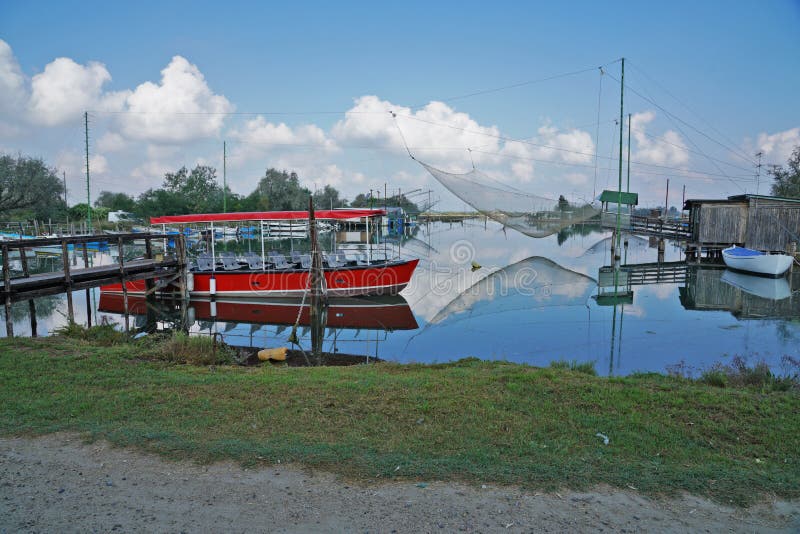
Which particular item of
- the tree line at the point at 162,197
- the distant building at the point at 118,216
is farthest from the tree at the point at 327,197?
the distant building at the point at 118,216

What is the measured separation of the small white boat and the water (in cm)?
71

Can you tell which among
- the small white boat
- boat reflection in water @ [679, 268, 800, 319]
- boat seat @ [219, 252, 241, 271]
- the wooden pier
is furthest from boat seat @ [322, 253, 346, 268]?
the small white boat

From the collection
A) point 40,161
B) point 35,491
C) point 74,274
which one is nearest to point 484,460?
point 35,491

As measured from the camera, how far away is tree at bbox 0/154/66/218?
157 ft

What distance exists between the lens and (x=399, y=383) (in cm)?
664

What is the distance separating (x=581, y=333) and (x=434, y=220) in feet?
331

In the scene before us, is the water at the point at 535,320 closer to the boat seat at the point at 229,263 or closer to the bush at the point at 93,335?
the boat seat at the point at 229,263

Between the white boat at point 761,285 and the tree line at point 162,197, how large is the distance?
33715mm

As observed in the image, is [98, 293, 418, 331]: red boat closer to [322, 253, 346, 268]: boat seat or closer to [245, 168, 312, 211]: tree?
[322, 253, 346, 268]: boat seat

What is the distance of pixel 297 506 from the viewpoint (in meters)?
3.68

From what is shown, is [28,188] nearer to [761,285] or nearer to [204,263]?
[204,263]

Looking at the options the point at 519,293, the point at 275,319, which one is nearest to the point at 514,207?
the point at 519,293

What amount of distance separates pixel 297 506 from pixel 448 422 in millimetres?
2089

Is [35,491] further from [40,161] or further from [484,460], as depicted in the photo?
[40,161]
